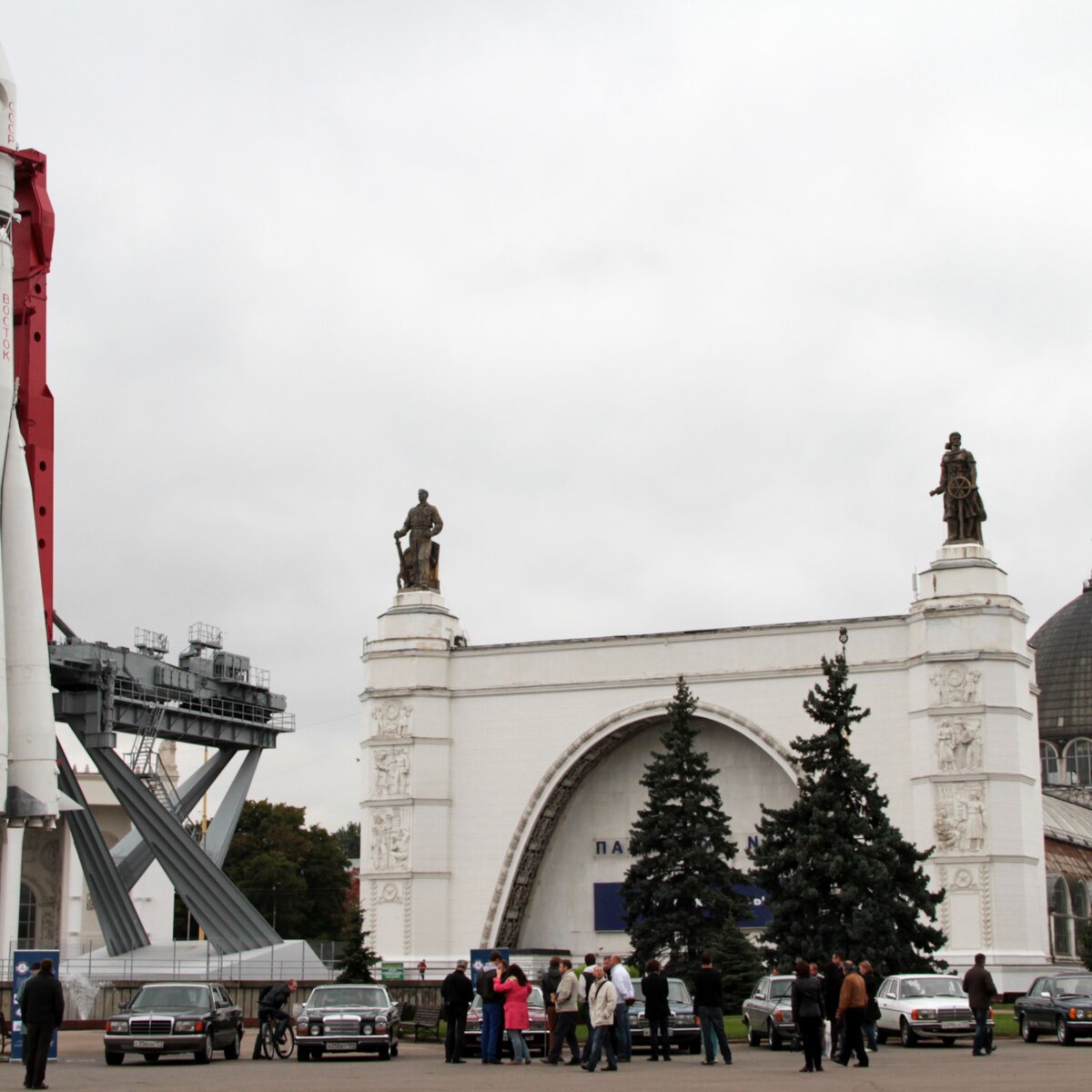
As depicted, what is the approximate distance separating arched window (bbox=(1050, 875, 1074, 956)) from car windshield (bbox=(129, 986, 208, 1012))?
123ft

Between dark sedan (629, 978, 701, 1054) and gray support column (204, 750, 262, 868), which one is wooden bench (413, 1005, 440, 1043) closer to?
dark sedan (629, 978, 701, 1054)

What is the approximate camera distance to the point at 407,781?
49.9m

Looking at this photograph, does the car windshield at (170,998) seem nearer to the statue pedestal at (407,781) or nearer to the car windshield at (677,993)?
the car windshield at (677,993)

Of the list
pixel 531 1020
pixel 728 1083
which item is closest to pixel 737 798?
pixel 531 1020

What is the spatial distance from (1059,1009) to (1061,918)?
3387cm

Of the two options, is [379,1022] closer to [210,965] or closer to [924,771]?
[210,965]

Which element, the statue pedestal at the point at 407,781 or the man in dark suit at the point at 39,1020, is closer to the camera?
the man in dark suit at the point at 39,1020

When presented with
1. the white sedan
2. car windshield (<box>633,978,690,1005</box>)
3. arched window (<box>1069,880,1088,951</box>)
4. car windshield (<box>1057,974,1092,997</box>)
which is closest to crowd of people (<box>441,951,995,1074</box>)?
car windshield (<box>633,978,690,1005</box>)

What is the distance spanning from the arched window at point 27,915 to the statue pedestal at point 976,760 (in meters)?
30.8

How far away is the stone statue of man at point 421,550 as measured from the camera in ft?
172

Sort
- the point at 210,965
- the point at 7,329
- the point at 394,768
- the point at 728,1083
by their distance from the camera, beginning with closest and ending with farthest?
the point at 728,1083 < the point at 7,329 < the point at 210,965 < the point at 394,768

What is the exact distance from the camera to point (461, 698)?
50.9m

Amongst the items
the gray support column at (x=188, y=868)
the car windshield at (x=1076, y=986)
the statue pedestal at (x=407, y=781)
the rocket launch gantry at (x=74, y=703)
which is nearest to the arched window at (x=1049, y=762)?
the statue pedestal at (x=407, y=781)

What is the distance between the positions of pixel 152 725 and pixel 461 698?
9336mm
